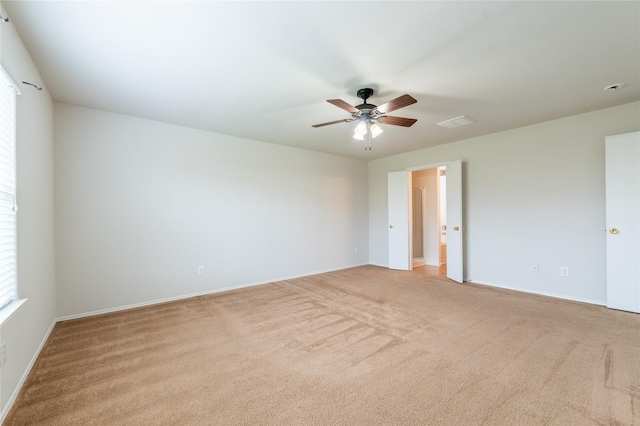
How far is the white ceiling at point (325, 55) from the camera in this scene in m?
1.75

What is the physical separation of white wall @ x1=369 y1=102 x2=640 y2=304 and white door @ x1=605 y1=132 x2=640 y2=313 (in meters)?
0.23

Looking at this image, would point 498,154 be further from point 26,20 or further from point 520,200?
point 26,20

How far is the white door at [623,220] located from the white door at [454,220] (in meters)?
1.81

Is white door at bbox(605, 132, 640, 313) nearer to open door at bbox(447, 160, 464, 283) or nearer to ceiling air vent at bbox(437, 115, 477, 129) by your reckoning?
ceiling air vent at bbox(437, 115, 477, 129)

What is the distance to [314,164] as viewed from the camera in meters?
5.55

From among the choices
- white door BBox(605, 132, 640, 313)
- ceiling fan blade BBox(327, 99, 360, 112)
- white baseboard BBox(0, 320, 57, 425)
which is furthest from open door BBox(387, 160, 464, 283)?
white baseboard BBox(0, 320, 57, 425)

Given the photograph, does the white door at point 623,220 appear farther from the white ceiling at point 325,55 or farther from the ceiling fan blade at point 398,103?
the ceiling fan blade at point 398,103

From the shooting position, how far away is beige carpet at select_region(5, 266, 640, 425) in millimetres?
1647

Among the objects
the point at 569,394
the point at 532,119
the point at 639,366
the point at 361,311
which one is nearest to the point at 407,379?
the point at 569,394

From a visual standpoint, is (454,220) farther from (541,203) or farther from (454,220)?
(541,203)

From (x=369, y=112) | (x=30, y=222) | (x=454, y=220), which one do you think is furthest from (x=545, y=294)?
(x=30, y=222)

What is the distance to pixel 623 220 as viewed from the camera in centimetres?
323

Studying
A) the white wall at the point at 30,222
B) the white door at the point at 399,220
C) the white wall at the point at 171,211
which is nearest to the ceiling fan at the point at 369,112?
the white wall at the point at 171,211

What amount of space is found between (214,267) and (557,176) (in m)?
5.40
